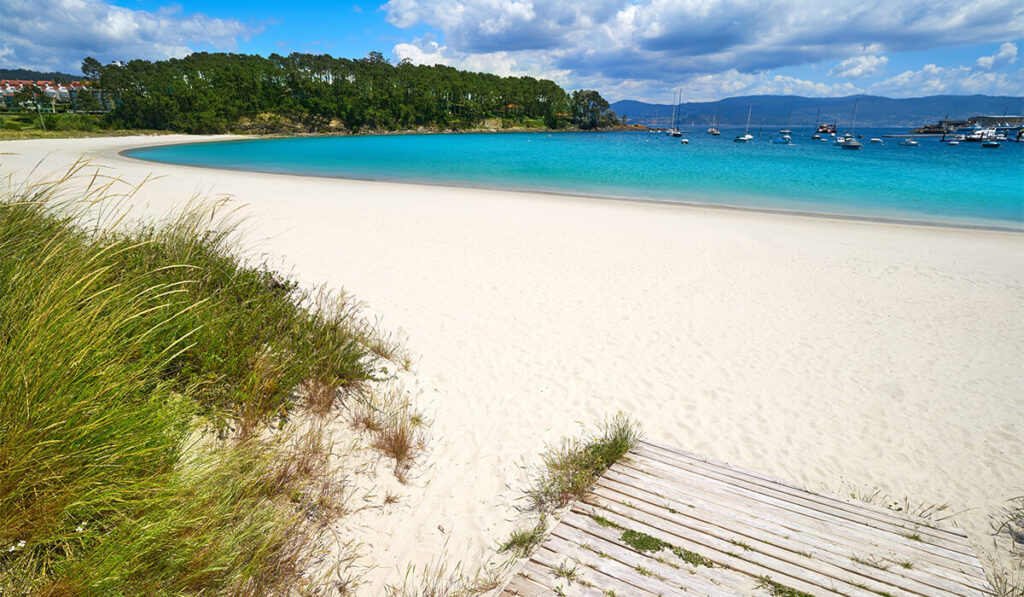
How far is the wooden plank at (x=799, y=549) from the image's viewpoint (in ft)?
9.04

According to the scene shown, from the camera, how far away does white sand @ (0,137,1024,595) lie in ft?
13.9

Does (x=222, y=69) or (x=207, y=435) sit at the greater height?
(x=222, y=69)

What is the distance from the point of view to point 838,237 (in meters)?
13.5

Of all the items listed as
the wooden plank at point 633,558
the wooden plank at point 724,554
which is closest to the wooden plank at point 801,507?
the wooden plank at point 724,554

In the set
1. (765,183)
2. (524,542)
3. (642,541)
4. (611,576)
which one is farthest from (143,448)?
(765,183)

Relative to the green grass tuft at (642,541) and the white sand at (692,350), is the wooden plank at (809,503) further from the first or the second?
the green grass tuft at (642,541)

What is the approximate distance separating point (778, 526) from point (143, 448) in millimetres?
3925

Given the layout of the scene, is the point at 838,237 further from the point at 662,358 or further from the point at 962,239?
the point at 662,358

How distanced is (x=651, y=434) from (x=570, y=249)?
23.4 ft

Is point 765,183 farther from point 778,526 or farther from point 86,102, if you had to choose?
point 86,102

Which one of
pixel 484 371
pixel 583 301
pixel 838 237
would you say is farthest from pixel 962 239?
pixel 484 371

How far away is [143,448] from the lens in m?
2.26

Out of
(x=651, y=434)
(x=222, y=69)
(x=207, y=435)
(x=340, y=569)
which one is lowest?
(x=651, y=434)

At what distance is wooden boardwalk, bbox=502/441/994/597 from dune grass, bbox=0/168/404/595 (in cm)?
153
